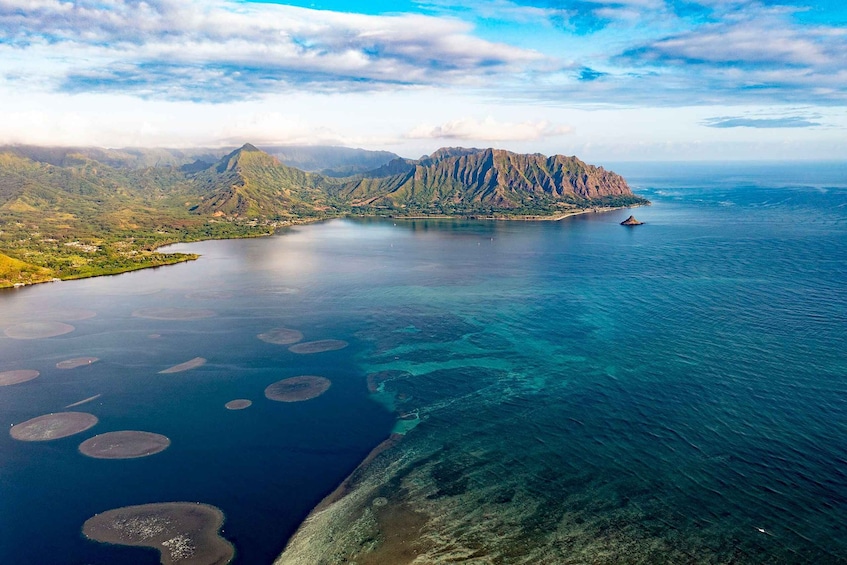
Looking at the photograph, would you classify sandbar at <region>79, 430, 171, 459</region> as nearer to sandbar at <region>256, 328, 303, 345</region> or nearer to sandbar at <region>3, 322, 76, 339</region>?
sandbar at <region>256, 328, 303, 345</region>

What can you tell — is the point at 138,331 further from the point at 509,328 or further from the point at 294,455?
the point at 509,328

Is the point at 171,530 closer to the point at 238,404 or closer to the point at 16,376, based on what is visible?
the point at 238,404

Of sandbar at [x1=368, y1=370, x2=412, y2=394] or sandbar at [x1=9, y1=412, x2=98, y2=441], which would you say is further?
sandbar at [x1=368, y1=370, x2=412, y2=394]

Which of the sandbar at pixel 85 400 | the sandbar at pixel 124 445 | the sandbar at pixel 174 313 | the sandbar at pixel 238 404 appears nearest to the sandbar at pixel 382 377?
the sandbar at pixel 238 404

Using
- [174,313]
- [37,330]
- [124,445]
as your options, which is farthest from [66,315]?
[124,445]

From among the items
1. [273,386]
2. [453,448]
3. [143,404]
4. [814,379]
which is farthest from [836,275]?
[143,404]

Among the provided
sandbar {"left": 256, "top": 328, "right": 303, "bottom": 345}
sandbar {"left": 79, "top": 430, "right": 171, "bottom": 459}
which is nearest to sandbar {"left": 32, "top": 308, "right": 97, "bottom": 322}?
sandbar {"left": 256, "top": 328, "right": 303, "bottom": 345}
